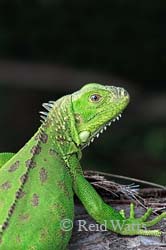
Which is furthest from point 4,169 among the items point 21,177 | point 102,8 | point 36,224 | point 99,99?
point 102,8

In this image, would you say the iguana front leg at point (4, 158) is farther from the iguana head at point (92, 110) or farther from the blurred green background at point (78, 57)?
the blurred green background at point (78, 57)

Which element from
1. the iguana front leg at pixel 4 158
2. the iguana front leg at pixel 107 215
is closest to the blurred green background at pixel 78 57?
the iguana front leg at pixel 4 158

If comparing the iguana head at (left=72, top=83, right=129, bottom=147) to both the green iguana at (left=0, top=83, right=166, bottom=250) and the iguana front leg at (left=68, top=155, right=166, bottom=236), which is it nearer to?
the green iguana at (left=0, top=83, right=166, bottom=250)

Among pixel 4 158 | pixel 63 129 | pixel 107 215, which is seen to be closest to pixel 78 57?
pixel 4 158

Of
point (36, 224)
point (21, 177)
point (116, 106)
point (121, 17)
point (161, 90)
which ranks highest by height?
point (121, 17)

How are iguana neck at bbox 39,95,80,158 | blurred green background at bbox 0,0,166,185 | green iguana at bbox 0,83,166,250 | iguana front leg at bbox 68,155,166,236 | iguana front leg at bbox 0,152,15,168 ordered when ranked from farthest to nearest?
blurred green background at bbox 0,0,166,185
iguana front leg at bbox 0,152,15,168
iguana neck at bbox 39,95,80,158
iguana front leg at bbox 68,155,166,236
green iguana at bbox 0,83,166,250

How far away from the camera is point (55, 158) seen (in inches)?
213

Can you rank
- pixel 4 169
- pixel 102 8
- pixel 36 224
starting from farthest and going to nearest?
pixel 102 8
pixel 4 169
pixel 36 224

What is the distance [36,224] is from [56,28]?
10.2 m

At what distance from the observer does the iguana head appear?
561 centimetres

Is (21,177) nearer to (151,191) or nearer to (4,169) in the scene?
(4,169)

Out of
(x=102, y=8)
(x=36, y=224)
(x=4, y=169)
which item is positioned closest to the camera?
(x=36, y=224)

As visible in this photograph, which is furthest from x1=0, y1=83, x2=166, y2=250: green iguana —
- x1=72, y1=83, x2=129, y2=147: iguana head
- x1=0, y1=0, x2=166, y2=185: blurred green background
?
x1=0, y1=0, x2=166, y2=185: blurred green background

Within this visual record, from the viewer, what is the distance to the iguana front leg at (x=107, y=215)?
209 inches
